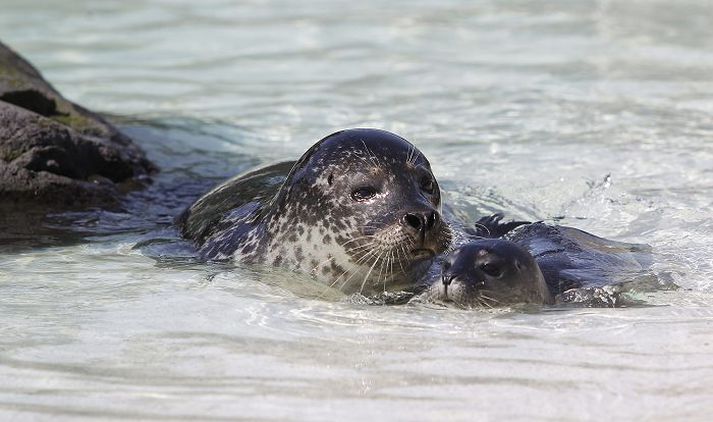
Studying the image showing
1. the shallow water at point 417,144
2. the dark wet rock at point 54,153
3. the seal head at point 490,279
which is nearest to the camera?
the shallow water at point 417,144

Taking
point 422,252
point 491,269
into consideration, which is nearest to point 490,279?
point 491,269

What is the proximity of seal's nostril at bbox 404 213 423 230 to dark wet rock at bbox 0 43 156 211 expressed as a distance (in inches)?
95.6

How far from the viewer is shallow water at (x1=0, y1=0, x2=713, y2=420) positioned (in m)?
3.90

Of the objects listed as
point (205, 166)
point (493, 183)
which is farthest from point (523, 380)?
point (205, 166)

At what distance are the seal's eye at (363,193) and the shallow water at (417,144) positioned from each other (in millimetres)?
527

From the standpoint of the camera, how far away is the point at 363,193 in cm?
552

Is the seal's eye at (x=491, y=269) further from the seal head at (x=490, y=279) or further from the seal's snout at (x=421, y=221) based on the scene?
the seal's snout at (x=421, y=221)

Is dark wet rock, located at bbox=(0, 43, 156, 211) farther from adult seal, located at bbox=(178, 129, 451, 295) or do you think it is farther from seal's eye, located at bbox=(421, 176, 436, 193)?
seal's eye, located at bbox=(421, 176, 436, 193)

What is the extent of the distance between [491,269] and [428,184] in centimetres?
67

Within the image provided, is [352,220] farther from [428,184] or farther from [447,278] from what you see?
[447,278]

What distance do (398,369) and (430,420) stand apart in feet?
1.54

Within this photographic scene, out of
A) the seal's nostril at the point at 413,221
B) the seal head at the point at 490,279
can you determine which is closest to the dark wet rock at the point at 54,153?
the seal's nostril at the point at 413,221

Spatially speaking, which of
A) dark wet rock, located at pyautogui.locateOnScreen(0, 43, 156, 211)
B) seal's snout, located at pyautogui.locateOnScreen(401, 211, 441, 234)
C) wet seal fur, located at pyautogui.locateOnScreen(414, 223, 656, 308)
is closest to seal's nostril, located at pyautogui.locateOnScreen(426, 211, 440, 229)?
seal's snout, located at pyautogui.locateOnScreen(401, 211, 441, 234)

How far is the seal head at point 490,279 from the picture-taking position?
16.4 feet
